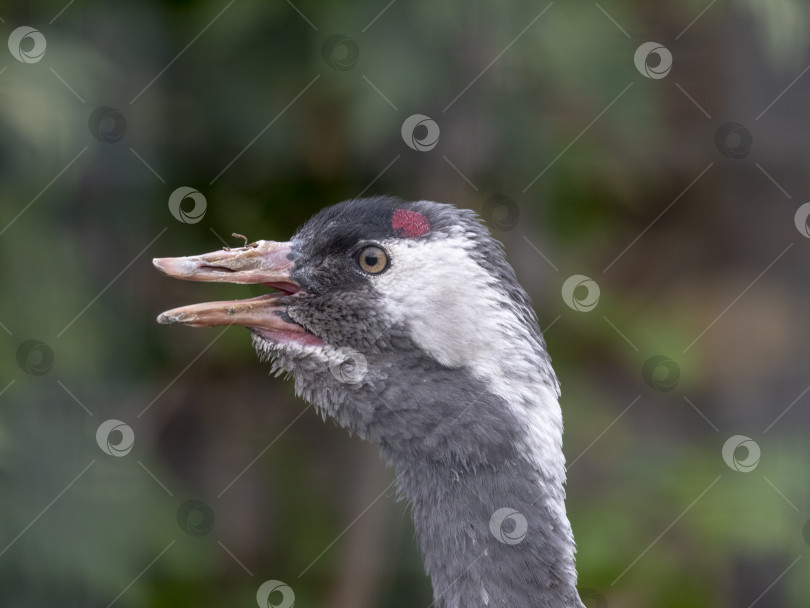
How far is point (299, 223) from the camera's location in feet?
14.6

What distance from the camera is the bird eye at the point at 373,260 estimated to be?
8.66 ft

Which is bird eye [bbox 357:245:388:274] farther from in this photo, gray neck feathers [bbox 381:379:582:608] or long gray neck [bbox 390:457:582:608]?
long gray neck [bbox 390:457:582:608]

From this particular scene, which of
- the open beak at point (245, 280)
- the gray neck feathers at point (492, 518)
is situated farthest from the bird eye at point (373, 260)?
the gray neck feathers at point (492, 518)

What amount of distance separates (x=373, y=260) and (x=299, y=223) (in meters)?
1.85

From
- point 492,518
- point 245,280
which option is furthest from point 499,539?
point 245,280

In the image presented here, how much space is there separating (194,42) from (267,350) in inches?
73.9

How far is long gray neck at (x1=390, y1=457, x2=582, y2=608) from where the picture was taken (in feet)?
8.26

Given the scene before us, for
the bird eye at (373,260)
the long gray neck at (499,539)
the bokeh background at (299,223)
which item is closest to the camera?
the long gray neck at (499,539)

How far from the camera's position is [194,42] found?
4.12m

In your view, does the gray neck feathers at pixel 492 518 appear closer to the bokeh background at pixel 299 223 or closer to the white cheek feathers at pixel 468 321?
the white cheek feathers at pixel 468 321

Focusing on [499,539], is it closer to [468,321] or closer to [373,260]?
[468,321]

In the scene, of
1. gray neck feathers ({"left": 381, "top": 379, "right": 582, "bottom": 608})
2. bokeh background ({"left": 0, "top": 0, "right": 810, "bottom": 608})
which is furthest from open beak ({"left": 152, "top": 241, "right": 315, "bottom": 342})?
bokeh background ({"left": 0, "top": 0, "right": 810, "bottom": 608})

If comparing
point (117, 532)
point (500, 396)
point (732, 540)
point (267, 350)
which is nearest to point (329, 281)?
point (267, 350)

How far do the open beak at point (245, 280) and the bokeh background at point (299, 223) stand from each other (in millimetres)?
1057
